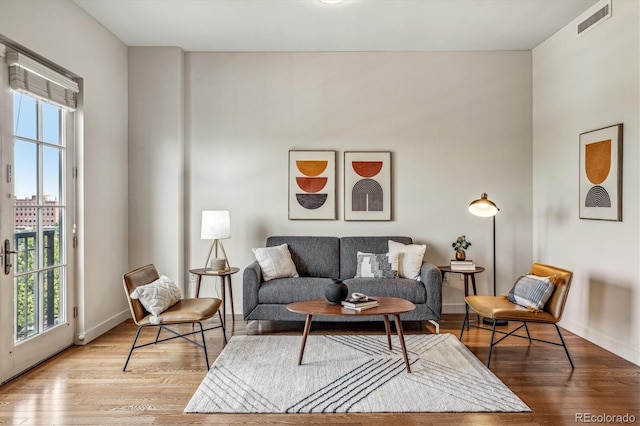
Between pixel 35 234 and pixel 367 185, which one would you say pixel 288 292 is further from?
pixel 35 234

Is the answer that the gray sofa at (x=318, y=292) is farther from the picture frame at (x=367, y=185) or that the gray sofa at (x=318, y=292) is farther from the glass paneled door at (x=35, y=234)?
the glass paneled door at (x=35, y=234)

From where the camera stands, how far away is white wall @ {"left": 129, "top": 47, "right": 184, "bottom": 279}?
4.83 meters

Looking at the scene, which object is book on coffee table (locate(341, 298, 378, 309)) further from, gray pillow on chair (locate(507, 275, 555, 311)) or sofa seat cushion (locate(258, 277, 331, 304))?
gray pillow on chair (locate(507, 275, 555, 311))

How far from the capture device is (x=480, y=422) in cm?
244

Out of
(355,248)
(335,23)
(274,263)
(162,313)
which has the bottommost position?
(162,313)

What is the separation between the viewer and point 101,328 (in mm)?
4191

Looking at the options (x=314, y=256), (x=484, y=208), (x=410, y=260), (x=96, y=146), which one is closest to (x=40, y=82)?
(x=96, y=146)

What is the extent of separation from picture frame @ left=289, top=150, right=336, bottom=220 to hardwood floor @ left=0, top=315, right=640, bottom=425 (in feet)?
5.59

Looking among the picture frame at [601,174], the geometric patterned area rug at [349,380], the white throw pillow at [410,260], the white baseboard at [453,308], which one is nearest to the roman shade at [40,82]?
the geometric patterned area rug at [349,380]

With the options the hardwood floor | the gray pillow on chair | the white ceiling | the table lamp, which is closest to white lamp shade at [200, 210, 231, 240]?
the table lamp

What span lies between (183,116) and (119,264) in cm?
174

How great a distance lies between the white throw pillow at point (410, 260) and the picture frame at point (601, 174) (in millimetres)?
1508

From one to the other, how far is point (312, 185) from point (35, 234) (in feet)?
8.77

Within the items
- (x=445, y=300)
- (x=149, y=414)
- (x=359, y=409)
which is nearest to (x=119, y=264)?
(x=149, y=414)
